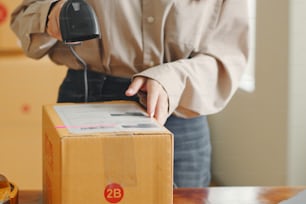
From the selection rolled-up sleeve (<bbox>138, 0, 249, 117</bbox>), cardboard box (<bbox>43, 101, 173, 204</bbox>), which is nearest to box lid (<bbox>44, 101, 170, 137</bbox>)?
cardboard box (<bbox>43, 101, 173, 204</bbox>)

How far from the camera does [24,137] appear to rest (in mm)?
2340

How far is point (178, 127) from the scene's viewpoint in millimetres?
1094

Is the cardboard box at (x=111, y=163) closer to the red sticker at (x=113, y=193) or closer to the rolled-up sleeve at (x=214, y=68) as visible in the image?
the red sticker at (x=113, y=193)

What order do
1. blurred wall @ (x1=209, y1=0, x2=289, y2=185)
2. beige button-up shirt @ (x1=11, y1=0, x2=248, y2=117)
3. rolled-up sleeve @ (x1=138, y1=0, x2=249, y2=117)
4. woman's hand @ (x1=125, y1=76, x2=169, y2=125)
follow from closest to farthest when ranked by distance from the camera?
1. woman's hand @ (x1=125, y1=76, x2=169, y2=125)
2. rolled-up sleeve @ (x1=138, y1=0, x2=249, y2=117)
3. beige button-up shirt @ (x1=11, y1=0, x2=248, y2=117)
4. blurred wall @ (x1=209, y1=0, x2=289, y2=185)

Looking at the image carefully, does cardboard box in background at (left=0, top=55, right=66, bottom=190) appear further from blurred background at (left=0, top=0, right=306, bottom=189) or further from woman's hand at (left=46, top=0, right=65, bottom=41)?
woman's hand at (left=46, top=0, right=65, bottom=41)

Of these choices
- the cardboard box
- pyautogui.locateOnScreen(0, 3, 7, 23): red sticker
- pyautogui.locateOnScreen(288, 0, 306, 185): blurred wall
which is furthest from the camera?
pyautogui.locateOnScreen(0, 3, 7, 23): red sticker

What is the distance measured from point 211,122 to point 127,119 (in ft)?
6.49

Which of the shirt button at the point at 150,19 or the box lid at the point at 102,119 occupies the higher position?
the shirt button at the point at 150,19

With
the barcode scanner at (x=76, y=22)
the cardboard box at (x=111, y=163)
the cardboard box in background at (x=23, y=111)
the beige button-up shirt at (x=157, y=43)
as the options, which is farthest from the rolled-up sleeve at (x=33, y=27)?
the cardboard box in background at (x=23, y=111)

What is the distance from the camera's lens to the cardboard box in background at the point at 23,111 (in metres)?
2.30

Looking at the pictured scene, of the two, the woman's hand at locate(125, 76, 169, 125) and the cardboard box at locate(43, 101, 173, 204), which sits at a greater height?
the woman's hand at locate(125, 76, 169, 125)

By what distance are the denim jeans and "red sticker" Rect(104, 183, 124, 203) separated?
409 millimetres

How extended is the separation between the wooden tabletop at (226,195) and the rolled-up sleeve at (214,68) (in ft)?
0.43

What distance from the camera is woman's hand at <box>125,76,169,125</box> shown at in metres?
0.79
